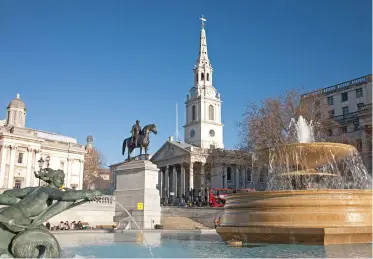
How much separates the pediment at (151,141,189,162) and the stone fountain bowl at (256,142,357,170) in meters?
62.1

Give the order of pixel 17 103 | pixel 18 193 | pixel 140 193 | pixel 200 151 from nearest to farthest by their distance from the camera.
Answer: pixel 18 193 < pixel 140 193 < pixel 17 103 < pixel 200 151

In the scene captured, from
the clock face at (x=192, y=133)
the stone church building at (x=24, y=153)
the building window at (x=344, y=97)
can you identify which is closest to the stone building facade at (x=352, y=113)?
the building window at (x=344, y=97)

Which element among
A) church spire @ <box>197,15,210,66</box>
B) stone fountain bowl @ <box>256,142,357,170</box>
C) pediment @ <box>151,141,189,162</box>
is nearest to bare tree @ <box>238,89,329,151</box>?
stone fountain bowl @ <box>256,142,357,170</box>

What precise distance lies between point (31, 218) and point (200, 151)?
7199 cm

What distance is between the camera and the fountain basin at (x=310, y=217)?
998cm

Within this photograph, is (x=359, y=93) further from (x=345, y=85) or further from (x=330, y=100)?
(x=330, y=100)

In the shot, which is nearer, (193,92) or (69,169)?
(69,169)

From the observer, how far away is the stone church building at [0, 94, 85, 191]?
56.6 meters

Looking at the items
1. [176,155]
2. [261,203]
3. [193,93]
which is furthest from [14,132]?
[261,203]

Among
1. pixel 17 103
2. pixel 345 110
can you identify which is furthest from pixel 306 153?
pixel 17 103

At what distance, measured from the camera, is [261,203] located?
11.0m

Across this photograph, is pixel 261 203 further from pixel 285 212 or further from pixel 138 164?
pixel 138 164

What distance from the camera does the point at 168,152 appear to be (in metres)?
84.8

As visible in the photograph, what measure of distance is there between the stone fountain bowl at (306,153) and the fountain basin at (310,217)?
350cm
